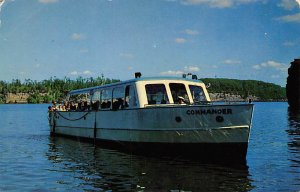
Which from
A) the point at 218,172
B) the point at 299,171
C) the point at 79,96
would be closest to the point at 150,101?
the point at 218,172

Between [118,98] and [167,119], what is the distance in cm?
480

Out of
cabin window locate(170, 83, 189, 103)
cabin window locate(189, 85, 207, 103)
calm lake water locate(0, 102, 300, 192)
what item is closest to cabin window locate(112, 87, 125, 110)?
calm lake water locate(0, 102, 300, 192)

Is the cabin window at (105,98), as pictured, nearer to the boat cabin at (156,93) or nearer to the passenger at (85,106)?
the boat cabin at (156,93)

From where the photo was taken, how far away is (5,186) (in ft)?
47.4

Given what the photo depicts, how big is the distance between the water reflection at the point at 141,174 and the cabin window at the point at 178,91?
361 cm

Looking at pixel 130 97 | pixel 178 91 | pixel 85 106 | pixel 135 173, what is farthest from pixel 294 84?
pixel 135 173

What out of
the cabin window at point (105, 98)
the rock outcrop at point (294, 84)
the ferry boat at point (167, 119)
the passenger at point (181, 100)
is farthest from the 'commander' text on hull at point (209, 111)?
the rock outcrop at point (294, 84)

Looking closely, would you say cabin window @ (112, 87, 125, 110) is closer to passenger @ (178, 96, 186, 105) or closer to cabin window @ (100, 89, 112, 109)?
cabin window @ (100, 89, 112, 109)

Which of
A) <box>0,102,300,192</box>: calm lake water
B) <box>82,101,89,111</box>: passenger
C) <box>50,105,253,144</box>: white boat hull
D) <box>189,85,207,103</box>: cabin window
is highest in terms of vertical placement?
<box>189,85,207,103</box>: cabin window

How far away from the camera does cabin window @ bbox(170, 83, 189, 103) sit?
21.4 m

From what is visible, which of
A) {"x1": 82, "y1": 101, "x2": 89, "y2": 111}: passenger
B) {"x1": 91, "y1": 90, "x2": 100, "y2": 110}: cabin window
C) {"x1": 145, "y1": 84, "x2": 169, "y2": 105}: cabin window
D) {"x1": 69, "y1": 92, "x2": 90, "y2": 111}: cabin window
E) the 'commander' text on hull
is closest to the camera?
the 'commander' text on hull

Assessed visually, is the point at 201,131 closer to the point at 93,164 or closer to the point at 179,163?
the point at 179,163

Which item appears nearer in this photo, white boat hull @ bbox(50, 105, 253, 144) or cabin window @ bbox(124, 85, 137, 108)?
white boat hull @ bbox(50, 105, 253, 144)

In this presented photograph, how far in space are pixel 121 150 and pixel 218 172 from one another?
771 cm
